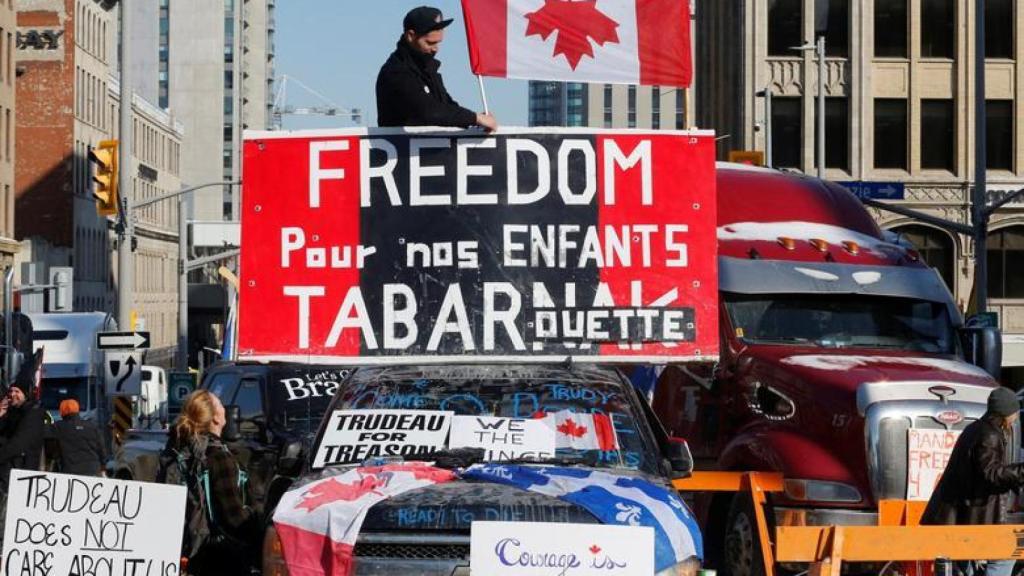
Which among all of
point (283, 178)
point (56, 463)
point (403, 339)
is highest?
point (283, 178)

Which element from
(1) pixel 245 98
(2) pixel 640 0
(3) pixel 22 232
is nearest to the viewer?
(2) pixel 640 0

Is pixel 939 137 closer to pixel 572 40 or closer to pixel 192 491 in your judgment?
pixel 572 40

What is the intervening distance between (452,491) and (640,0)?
188 inches

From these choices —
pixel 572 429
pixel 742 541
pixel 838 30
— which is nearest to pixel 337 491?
pixel 572 429

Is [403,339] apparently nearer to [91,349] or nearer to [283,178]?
[283,178]

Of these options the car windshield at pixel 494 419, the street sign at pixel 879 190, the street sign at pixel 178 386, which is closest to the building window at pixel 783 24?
the street sign at pixel 879 190

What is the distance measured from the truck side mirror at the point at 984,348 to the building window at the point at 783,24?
46779 mm

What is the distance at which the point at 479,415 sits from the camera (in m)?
10.6

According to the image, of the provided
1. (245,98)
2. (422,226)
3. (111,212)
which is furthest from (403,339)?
(245,98)

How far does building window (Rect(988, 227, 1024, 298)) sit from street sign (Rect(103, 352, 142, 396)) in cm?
3273

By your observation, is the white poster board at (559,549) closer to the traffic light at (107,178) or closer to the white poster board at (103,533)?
the white poster board at (103,533)

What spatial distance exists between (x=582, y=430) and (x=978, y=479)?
297cm

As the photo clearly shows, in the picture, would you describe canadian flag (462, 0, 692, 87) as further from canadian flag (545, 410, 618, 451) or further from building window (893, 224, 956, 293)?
building window (893, 224, 956, 293)

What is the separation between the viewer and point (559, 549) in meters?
8.80
